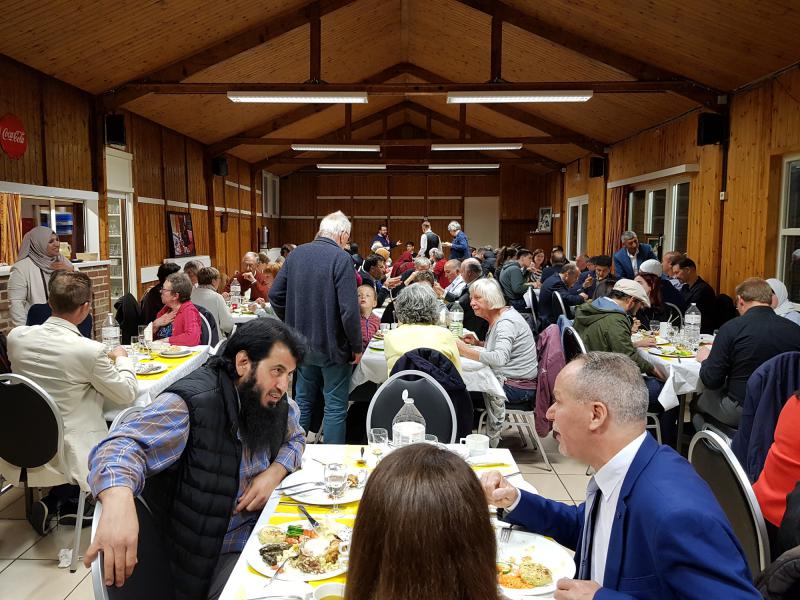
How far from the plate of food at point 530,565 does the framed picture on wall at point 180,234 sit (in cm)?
946

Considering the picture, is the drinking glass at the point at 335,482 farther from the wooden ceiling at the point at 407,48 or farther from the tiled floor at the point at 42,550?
the wooden ceiling at the point at 407,48

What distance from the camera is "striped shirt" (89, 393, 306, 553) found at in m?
1.70

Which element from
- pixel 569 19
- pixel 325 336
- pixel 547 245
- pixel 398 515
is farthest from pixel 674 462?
pixel 547 245

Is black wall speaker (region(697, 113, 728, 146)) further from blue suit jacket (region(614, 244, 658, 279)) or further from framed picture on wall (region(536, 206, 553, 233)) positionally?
framed picture on wall (region(536, 206, 553, 233))

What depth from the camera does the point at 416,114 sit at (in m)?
16.6

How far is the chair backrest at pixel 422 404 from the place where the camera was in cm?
300

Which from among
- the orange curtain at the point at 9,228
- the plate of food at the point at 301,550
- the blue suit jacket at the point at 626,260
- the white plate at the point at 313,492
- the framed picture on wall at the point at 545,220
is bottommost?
the plate of food at the point at 301,550

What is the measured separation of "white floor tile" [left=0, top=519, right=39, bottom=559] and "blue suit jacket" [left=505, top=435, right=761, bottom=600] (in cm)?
324

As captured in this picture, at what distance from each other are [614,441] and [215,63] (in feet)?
25.6

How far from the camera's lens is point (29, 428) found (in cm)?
316

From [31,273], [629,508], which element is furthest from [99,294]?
[629,508]

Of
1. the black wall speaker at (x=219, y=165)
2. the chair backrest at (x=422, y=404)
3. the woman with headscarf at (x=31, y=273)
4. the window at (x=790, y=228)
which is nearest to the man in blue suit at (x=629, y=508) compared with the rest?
A: the chair backrest at (x=422, y=404)

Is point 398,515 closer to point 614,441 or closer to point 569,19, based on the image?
point 614,441

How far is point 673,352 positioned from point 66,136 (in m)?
6.66
